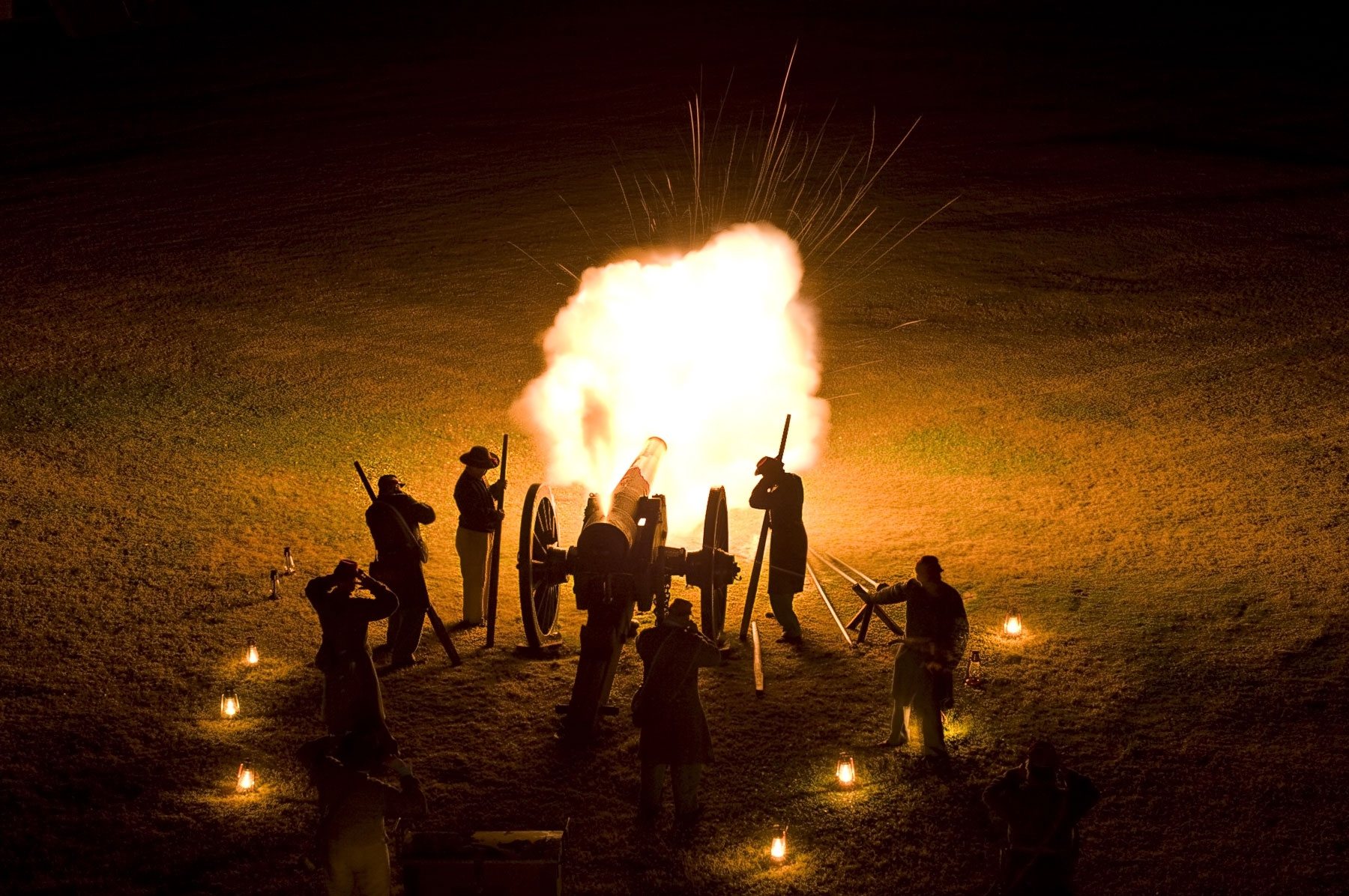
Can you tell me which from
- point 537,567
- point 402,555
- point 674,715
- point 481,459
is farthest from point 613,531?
point 481,459

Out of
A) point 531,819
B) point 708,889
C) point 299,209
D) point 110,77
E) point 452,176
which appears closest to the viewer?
point 708,889

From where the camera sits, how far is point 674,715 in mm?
6969

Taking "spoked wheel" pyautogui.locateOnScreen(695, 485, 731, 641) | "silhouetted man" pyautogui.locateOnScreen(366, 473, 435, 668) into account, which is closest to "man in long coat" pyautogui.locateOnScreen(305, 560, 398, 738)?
"silhouetted man" pyautogui.locateOnScreen(366, 473, 435, 668)

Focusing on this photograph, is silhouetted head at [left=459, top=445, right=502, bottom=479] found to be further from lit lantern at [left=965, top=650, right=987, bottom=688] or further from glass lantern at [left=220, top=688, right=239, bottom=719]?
lit lantern at [left=965, top=650, right=987, bottom=688]

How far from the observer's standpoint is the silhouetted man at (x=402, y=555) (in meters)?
8.95

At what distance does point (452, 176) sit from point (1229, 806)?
Result: 23.9 meters

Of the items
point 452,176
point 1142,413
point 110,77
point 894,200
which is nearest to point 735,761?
point 1142,413

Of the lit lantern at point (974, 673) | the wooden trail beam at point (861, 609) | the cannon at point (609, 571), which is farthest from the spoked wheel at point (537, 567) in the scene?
the lit lantern at point (974, 673)

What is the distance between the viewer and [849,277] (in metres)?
21.9

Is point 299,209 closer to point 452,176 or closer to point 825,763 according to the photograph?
point 452,176

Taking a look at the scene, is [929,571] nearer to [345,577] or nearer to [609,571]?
[609,571]

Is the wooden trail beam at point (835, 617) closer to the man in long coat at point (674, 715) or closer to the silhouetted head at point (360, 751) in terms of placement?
the man in long coat at point (674, 715)

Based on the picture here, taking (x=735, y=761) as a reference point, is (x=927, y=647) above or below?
above

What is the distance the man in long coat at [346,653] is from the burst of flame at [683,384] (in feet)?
14.6
